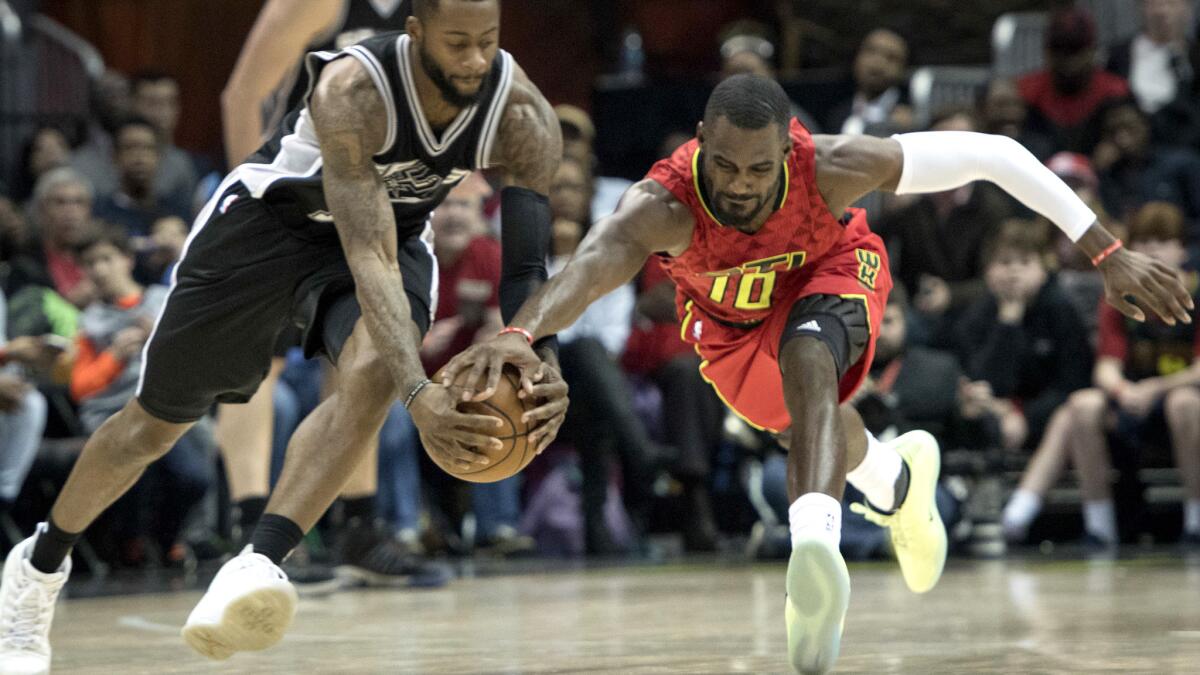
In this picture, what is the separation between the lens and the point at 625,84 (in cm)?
1148

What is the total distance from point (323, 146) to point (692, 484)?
4.87 m

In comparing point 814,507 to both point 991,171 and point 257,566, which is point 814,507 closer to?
point 991,171

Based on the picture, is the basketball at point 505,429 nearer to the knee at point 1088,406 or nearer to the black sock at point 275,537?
the black sock at point 275,537

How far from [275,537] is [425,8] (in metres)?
1.24

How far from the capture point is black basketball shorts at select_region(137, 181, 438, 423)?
423cm

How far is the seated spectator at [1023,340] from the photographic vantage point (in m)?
8.41

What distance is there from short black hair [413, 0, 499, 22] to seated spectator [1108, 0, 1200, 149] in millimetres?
6711

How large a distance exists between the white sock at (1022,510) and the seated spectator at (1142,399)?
240 mm

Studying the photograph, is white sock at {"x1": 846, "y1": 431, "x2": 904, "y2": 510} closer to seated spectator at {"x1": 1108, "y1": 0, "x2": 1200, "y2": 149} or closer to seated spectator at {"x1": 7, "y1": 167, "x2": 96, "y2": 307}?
seated spectator at {"x1": 7, "y1": 167, "x2": 96, "y2": 307}

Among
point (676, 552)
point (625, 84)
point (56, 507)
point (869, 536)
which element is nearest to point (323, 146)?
point (56, 507)

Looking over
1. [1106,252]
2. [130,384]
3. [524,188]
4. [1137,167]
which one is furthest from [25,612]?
[1137,167]

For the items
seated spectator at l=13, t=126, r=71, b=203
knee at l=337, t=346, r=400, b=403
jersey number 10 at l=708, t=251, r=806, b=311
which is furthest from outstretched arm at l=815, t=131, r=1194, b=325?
seated spectator at l=13, t=126, r=71, b=203

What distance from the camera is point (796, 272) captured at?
4.43 metres

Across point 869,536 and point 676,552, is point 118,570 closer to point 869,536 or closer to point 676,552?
point 676,552
